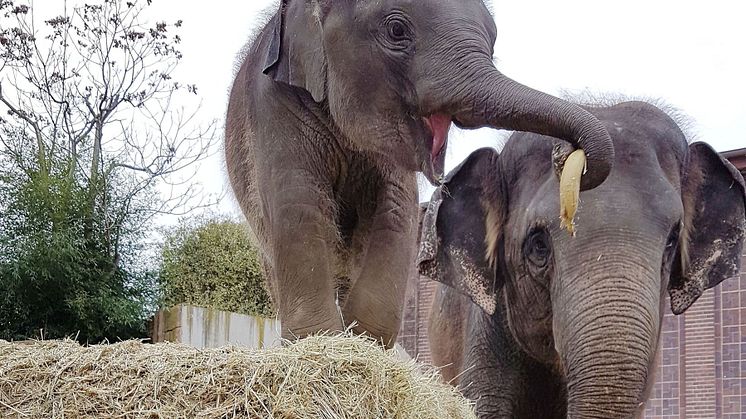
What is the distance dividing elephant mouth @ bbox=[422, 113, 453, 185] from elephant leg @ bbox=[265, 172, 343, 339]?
524mm

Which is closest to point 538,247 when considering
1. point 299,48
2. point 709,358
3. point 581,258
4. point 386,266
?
point 581,258

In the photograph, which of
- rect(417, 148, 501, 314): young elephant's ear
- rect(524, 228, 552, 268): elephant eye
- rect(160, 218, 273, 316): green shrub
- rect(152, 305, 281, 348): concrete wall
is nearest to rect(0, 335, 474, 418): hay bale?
rect(524, 228, 552, 268): elephant eye

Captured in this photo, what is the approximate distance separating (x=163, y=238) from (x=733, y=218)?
28.7 ft

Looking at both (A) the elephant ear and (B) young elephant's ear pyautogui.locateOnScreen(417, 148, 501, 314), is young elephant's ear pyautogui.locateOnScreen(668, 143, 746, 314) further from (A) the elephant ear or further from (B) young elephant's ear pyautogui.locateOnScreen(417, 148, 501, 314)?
(A) the elephant ear

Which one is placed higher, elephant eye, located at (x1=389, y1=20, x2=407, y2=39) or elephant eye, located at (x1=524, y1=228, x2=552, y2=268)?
elephant eye, located at (x1=389, y1=20, x2=407, y2=39)

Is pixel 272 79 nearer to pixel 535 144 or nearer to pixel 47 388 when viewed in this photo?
pixel 535 144

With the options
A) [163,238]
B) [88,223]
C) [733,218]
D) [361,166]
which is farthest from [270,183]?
[163,238]

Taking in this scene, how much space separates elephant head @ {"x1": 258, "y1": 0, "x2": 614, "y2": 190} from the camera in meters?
3.88

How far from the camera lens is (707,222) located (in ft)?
16.1

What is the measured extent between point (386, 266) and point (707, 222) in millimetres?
1350

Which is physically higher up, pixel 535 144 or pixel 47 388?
pixel 535 144

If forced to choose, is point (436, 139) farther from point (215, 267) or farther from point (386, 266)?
point (215, 267)

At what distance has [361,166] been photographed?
478 cm

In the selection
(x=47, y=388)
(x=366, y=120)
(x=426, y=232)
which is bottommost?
(x=47, y=388)
